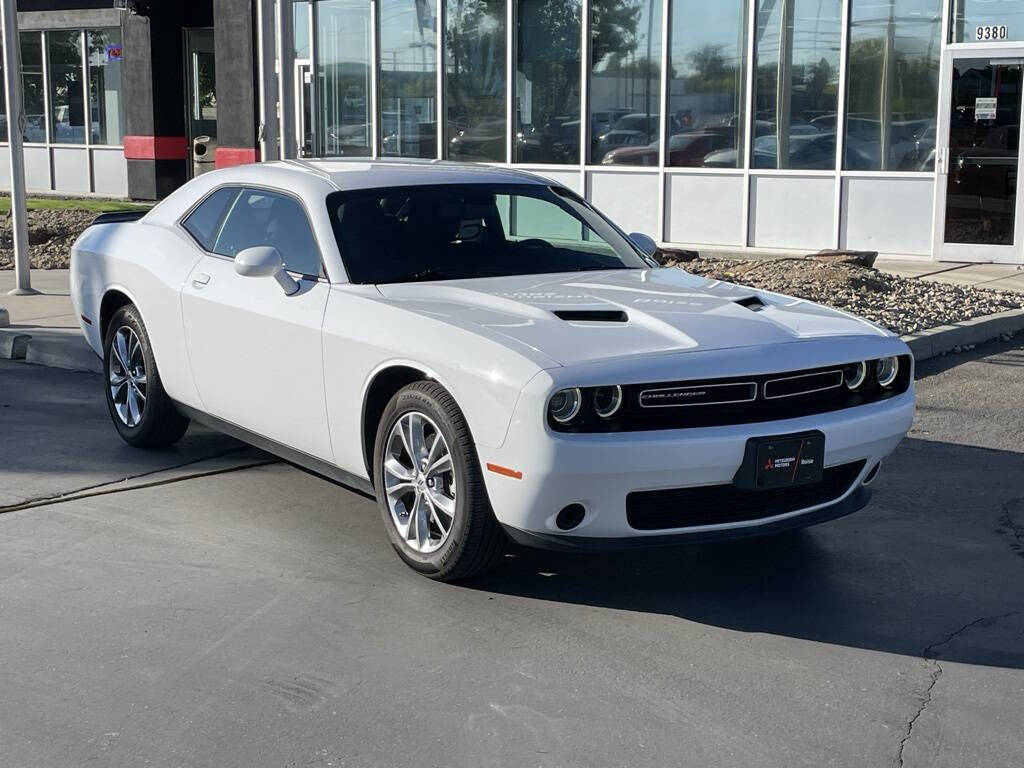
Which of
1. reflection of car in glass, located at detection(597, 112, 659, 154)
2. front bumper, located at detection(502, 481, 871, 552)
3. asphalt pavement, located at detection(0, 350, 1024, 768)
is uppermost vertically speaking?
reflection of car in glass, located at detection(597, 112, 659, 154)

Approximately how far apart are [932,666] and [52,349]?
24.9ft

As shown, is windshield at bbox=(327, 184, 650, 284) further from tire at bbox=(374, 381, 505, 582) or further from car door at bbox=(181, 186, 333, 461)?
tire at bbox=(374, 381, 505, 582)

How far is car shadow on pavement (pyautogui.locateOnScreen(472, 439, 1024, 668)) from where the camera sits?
4.77 m

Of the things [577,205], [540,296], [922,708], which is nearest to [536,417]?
[540,296]

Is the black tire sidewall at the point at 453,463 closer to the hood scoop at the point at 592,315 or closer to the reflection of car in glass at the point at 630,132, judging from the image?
the hood scoop at the point at 592,315

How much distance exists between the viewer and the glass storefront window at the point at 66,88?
2697cm

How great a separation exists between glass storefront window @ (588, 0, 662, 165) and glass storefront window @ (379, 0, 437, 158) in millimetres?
2677

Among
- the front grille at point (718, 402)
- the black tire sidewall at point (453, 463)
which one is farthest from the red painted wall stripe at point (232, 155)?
the front grille at point (718, 402)

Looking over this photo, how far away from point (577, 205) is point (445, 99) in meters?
12.8

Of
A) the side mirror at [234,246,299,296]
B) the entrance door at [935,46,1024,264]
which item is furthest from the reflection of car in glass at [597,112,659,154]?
the side mirror at [234,246,299,296]

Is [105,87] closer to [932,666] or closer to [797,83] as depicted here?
[797,83]

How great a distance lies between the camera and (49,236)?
17.6m

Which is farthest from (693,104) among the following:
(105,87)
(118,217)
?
(105,87)

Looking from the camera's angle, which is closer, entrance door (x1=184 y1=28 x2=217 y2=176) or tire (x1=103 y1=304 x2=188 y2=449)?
tire (x1=103 y1=304 x2=188 y2=449)
